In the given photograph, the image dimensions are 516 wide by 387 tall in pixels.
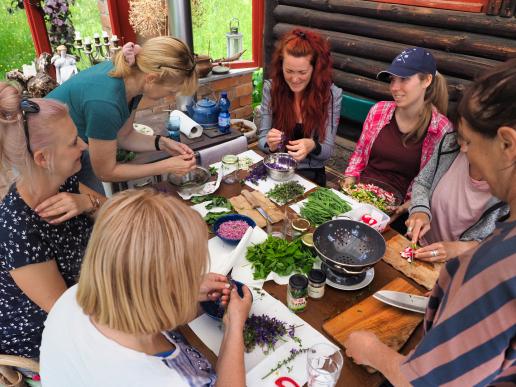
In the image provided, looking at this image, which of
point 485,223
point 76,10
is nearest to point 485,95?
point 485,223

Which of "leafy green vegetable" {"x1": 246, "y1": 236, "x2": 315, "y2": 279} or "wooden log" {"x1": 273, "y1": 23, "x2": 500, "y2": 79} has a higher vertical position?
"wooden log" {"x1": 273, "y1": 23, "x2": 500, "y2": 79}

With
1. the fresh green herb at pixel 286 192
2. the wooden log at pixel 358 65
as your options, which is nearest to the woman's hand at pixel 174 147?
the fresh green herb at pixel 286 192

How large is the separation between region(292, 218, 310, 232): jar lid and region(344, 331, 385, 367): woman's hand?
2.39 feet

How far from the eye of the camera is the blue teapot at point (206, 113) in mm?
3729

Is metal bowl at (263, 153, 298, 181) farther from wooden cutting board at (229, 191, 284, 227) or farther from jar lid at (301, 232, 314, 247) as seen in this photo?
jar lid at (301, 232, 314, 247)

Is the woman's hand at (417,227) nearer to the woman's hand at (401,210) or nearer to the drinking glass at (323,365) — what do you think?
the woman's hand at (401,210)

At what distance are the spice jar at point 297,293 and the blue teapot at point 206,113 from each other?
2485mm

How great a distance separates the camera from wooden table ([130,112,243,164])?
3.22 m

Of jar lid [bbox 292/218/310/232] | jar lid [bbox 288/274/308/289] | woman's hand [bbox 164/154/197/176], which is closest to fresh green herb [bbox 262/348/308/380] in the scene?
jar lid [bbox 288/274/308/289]

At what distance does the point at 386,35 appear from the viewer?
4.52m

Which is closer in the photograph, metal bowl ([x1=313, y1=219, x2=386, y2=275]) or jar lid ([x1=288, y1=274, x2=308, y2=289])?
jar lid ([x1=288, y1=274, x2=308, y2=289])

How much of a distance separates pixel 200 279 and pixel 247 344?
50 cm

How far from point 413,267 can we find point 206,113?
2.56 meters

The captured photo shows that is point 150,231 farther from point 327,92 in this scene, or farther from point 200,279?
point 327,92
